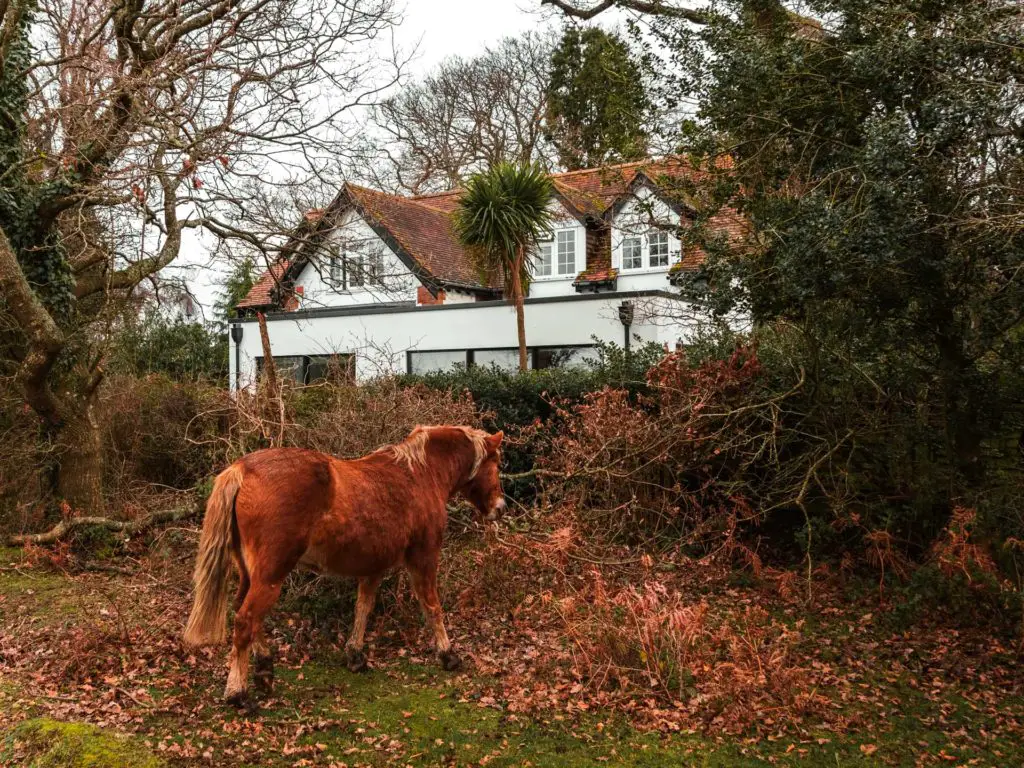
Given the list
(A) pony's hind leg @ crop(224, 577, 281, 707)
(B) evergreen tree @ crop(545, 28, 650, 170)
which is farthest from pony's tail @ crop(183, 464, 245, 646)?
(B) evergreen tree @ crop(545, 28, 650, 170)

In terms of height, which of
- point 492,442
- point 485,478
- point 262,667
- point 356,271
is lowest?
point 262,667

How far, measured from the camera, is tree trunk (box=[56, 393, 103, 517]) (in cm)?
1092

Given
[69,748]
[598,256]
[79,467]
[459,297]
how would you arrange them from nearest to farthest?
1. [69,748]
2. [79,467]
3. [598,256]
4. [459,297]

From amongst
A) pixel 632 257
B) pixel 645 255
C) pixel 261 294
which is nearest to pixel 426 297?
pixel 632 257

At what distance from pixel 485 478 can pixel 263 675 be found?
225 cm

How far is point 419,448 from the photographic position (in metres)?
6.48

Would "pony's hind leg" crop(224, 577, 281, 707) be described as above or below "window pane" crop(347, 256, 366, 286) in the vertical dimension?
below

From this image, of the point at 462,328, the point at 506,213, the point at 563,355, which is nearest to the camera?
the point at 506,213

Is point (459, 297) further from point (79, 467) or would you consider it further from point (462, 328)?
point (79, 467)

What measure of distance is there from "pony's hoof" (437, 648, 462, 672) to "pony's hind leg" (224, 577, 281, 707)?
1.48m

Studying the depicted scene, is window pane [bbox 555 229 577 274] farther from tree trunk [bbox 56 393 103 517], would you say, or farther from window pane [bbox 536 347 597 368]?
tree trunk [bbox 56 393 103 517]

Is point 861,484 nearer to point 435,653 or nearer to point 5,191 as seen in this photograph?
point 435,653

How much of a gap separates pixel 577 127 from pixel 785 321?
24.3 meters

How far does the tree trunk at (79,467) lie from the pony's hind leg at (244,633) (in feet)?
22.1
